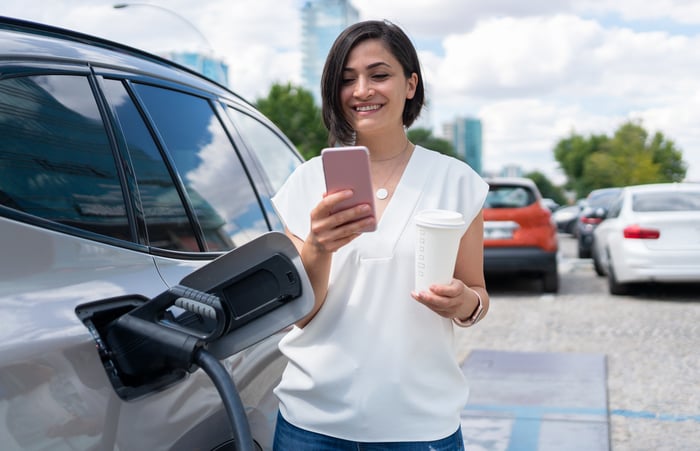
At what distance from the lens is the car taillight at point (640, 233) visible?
28.4 feet

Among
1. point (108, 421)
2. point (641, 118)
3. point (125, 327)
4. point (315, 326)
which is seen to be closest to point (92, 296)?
point (125, 327)

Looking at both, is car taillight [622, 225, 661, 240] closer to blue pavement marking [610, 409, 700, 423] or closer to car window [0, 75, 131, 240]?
blue pavement marking [610, 409, 700, 423]

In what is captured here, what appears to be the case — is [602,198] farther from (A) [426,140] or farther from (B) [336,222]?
(A) [426,140]

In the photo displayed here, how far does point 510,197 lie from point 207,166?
785 centimetres

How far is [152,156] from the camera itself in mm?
1836

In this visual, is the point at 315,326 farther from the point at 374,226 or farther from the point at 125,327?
the point at 125,327

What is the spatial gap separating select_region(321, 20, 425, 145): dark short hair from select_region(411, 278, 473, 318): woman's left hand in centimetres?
54

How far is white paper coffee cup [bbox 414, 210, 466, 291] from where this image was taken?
1.52m

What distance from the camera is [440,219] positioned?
5.01 ft

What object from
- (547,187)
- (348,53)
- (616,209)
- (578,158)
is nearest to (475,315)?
(348,53)

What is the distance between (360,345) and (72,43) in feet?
3.17

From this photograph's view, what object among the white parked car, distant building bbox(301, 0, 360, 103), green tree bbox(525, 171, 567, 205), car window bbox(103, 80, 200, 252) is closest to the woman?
car window bbox(103, 80, 200, 252)

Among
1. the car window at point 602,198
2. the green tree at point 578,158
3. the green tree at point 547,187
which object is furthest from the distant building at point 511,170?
the car window at point 602,198

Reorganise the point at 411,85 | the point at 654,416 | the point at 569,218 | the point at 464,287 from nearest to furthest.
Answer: the point at 464,287 → the point at 411,85 → the point at 654,416 → the point at 569,218
